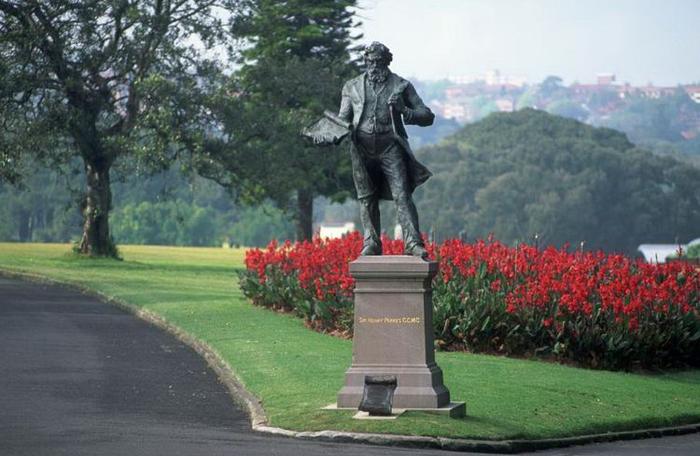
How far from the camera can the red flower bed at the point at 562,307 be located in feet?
72.4

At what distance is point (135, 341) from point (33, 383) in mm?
5782

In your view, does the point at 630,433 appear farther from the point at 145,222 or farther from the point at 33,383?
the point at 145,222

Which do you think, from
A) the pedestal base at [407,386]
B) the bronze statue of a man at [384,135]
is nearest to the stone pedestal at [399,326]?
the pedestal base at [407,386]

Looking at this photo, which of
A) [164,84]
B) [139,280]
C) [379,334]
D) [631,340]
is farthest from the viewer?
[164,84]

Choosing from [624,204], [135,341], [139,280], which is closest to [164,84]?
A: [139,280]

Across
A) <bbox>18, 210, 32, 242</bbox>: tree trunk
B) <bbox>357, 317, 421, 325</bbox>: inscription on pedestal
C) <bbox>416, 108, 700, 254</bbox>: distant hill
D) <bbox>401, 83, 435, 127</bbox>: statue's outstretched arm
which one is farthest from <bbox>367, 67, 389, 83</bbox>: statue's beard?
<bbox>18, 210, 32, 242</bbox>: tree trunk

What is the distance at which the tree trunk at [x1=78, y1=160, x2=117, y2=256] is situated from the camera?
4831 cm

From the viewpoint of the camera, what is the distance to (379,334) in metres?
15.4

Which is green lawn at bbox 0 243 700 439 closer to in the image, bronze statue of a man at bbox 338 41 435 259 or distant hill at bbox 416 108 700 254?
bronze statue of a man at bbox 338 41 435 259

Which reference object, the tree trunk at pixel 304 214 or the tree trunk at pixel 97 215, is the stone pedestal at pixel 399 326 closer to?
the tree trunk at pixel 97 215

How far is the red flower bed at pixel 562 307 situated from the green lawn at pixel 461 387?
22.4 inches

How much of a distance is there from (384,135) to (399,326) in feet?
6.47

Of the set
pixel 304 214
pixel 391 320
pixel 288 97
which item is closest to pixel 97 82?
pixel 288 97

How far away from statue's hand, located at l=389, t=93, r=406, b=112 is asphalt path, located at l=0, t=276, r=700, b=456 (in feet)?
11.8
